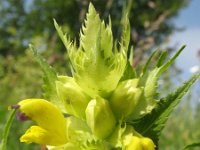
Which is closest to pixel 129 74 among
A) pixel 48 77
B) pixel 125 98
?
pixel 125 98

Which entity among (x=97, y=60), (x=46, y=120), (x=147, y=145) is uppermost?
(x=97, y=60)

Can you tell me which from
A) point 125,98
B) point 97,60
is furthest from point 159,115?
point 97,60

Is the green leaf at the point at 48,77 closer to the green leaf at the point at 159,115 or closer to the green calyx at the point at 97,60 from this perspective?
the green calyx at the point at 97,60

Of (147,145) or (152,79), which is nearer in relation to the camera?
(147,145)

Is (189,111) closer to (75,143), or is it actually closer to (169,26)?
(75,143)

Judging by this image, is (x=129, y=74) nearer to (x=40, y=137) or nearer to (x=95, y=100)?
(x=95, y=100)

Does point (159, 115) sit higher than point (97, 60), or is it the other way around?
point (97, 60)

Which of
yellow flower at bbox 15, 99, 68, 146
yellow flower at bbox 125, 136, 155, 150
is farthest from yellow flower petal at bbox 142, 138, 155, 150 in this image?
yellow flower at bbox 15, 99, 68, 146
